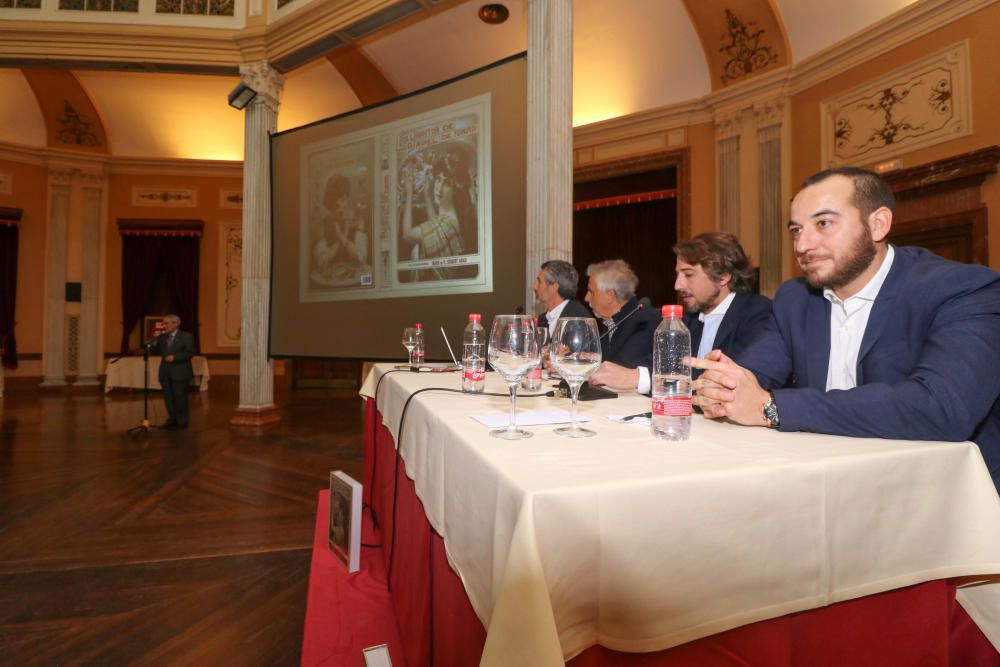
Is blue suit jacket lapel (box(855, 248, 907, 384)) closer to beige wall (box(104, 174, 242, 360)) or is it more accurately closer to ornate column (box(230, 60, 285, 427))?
ornate column (box(230, 60, 285, 427))

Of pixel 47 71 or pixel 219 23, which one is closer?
pixel 219 23

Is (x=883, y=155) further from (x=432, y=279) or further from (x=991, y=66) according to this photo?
(x=432, y=279)

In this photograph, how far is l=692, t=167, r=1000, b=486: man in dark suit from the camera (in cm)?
97

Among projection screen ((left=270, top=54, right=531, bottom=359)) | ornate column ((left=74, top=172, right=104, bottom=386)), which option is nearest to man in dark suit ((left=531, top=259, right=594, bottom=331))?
projection screen ((left=270, top=54, right=531, bottom=359))

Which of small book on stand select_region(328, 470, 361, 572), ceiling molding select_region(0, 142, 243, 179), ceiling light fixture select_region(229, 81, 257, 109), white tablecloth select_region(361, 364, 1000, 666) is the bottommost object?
small book on stand select_region(328, 470, 361, 572)

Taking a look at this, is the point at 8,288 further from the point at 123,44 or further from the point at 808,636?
the point at 808,636

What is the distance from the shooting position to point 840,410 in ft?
3.23

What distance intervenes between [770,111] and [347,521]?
6125mm

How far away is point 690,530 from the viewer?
71 cm

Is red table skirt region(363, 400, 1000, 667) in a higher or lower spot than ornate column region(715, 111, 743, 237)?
lower

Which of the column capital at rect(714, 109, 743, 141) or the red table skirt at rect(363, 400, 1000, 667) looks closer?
the red table skirt at rect(363, 400, 1000, 667)

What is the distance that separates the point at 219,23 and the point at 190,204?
5.11 m

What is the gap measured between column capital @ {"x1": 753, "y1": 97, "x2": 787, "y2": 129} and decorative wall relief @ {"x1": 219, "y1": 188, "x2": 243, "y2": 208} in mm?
8845

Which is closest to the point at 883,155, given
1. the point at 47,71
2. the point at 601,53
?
the point at 601,53
